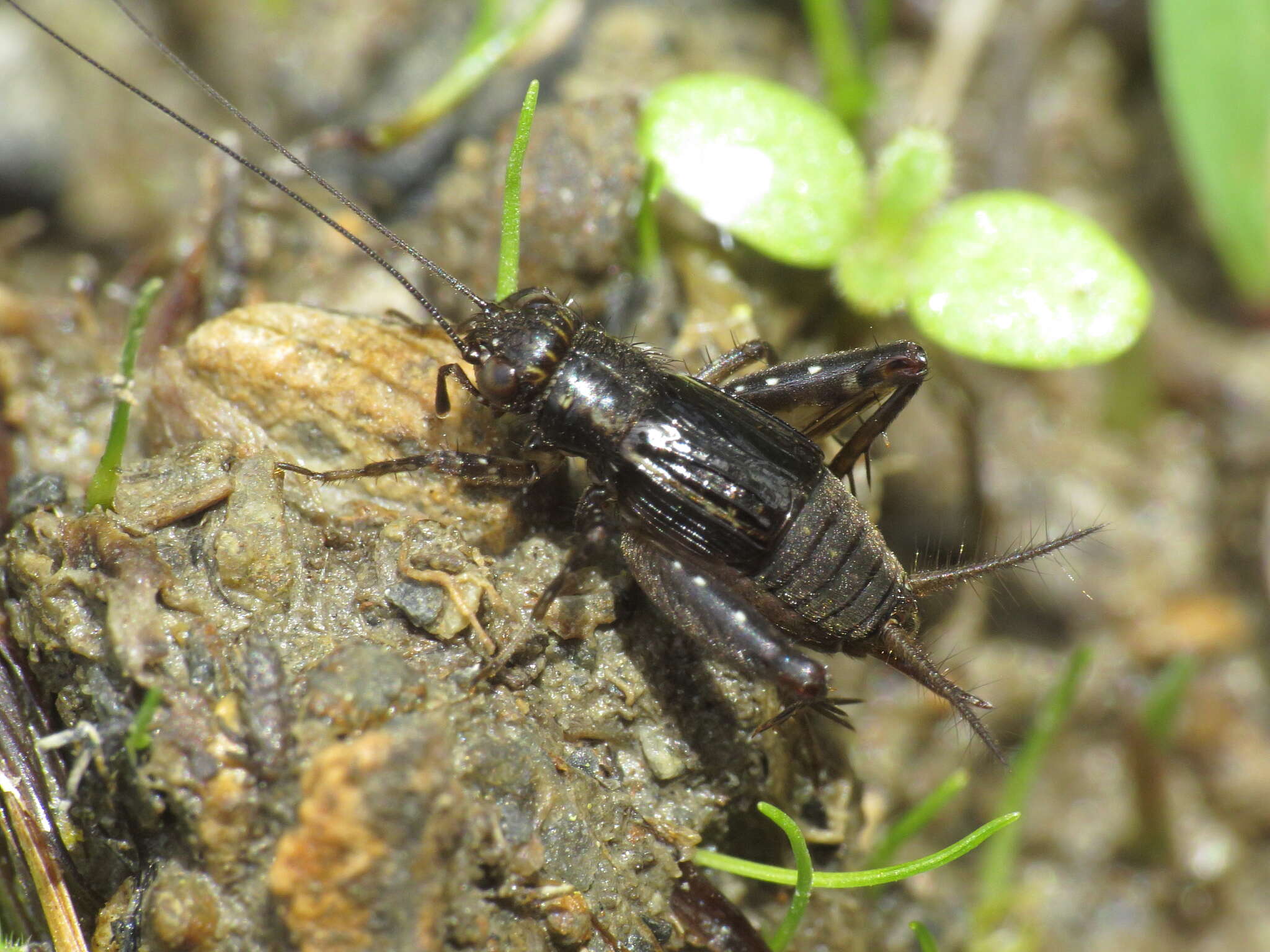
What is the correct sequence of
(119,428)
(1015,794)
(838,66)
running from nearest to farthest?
(119,428), (1015,794), (838,66)

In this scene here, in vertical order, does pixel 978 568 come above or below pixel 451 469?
below

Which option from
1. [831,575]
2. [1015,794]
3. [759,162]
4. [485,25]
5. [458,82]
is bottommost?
[1015,794]

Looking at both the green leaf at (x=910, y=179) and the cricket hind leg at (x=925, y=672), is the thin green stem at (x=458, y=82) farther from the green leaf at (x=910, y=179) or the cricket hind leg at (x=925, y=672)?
the cricket hind leg at (x=925, y=672)

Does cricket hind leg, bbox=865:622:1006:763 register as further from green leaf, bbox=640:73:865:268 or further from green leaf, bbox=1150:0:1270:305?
green leaf, bbox=1150:0:1270:305

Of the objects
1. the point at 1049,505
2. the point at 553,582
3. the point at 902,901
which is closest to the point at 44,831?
the point at 553,582

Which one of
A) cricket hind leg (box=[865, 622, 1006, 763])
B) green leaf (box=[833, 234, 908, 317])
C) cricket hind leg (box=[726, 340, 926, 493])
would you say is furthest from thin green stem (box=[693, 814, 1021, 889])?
green leaf (box=[833, 234, 908, 317])

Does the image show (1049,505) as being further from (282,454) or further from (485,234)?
(282,454)

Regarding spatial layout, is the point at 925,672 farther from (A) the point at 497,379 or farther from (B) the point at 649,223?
(B) the point at 649,223

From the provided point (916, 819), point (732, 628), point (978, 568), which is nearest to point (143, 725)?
point (732, 628)
